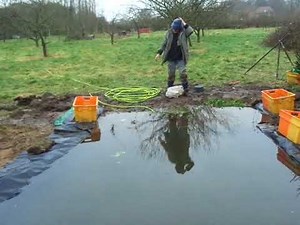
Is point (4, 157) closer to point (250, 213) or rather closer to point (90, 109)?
point (90, 109)

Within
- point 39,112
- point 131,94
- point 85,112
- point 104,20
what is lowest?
point 39,112

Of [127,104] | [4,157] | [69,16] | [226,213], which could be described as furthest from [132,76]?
[69,16]

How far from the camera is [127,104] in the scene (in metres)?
8.36

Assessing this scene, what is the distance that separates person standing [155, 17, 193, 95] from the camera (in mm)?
8555

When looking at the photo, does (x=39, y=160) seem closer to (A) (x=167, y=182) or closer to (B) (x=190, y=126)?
(A) (x=167, y=182)

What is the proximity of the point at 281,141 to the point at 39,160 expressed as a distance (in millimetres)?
3674

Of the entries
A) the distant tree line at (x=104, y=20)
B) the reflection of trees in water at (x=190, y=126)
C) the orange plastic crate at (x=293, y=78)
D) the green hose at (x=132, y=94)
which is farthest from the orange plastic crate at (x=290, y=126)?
the distant tree line at (x=104, y=20)

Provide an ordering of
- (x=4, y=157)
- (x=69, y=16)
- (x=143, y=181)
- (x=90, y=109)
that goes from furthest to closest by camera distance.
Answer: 1. (x=69, y=16)
2. (x=90, y=109)
3. (x=4, y=157)
4. (x=143, y=181)

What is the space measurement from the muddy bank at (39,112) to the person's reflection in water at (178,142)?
1.05 metres

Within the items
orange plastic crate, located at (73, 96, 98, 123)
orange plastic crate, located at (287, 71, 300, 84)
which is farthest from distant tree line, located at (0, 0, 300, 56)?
orange plastic crate, located at (73, 96, 98, 123)

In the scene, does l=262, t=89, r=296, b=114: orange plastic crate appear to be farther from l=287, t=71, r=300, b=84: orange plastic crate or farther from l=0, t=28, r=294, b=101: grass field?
l=0, t=28, r=294, b=101: grass field

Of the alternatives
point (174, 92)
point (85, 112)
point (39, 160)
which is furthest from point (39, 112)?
point (174, 92)

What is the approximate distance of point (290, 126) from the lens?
556 centimetres

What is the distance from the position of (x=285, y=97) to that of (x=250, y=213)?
3.59m
